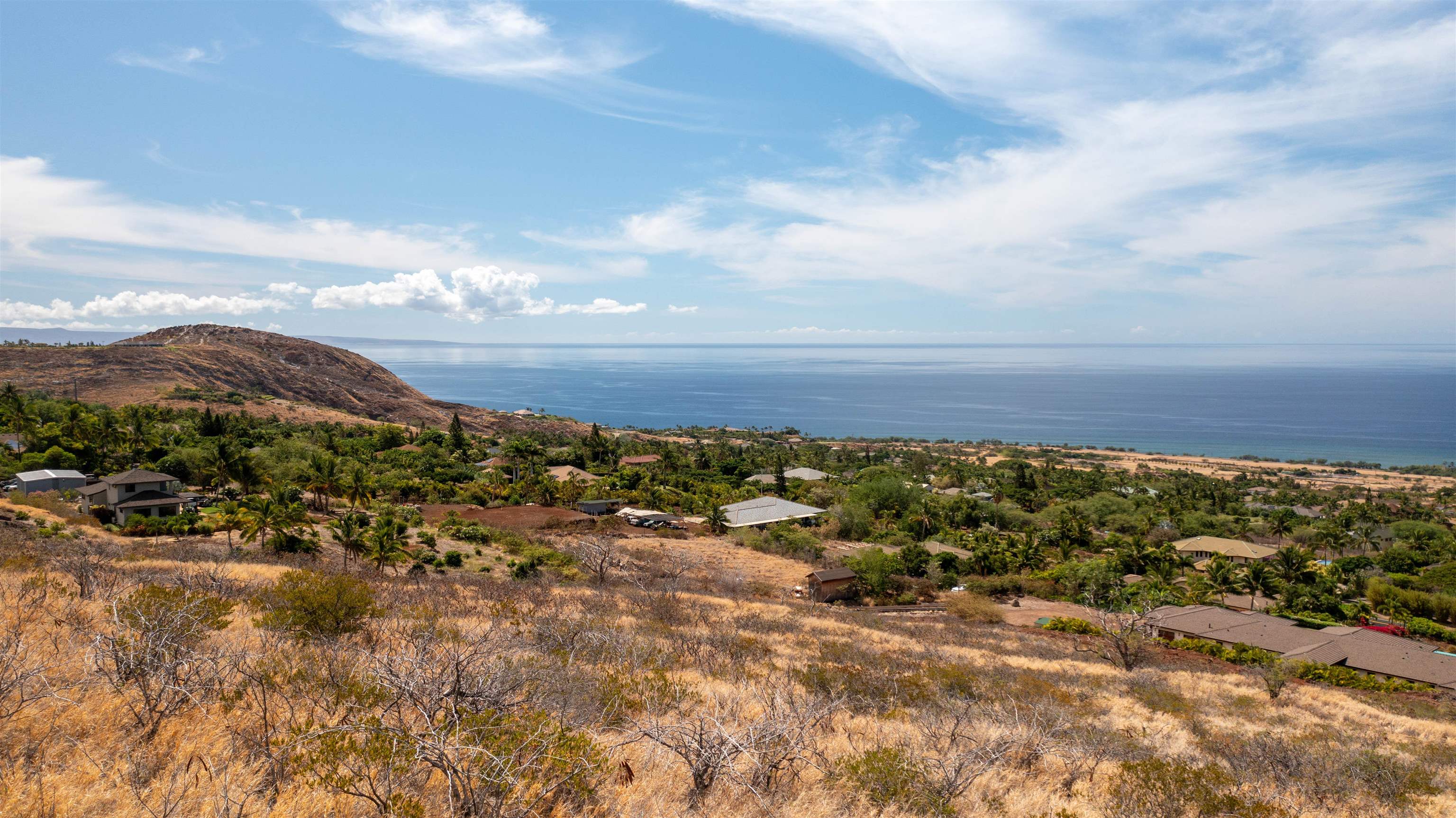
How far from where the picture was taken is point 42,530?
23.4 meters

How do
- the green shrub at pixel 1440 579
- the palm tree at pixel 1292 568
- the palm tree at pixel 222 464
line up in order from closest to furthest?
the palm tree at pixel 1292 568 < the green shrub at pixel 1440 579 < the palm tree at pixel 222 464

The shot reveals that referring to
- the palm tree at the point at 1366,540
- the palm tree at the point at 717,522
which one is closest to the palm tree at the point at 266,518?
the palm tree at the point at 717,522

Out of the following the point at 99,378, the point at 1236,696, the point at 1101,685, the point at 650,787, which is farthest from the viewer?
the point at 99,378

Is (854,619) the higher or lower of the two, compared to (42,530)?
lower

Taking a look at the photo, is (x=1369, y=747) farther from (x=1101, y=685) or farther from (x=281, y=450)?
(x=281, y=450)

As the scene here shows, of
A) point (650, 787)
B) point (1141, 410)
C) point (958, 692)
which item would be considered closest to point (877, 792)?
point (650, 787)

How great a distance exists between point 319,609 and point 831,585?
81.4 feet

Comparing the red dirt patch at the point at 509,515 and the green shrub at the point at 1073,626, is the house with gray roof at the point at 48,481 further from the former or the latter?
the green shrub at the point at 1073,626

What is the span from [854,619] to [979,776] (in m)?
16.1

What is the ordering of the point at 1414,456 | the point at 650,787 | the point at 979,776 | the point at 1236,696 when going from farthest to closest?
the point at 1414,456, the point at 1236,696, the point at 979,776, the point at 650,787

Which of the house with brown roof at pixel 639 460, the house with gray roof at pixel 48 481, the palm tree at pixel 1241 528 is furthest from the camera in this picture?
the house with brown roof at pixel 639 460

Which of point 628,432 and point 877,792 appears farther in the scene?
point 628,432

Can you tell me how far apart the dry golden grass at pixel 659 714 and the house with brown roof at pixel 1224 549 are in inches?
1124

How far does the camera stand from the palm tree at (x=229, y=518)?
26716mm
